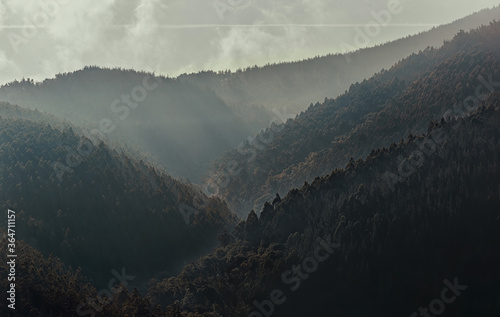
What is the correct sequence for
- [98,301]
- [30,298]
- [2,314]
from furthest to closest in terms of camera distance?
[98,301] → [30,298] → [2,314]

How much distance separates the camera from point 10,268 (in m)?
176

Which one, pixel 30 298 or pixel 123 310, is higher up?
pixel 30 298

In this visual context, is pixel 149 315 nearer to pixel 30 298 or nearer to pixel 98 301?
pixel 98 301

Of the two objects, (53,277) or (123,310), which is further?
(53,277)

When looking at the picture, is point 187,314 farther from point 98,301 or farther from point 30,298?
point 30,298

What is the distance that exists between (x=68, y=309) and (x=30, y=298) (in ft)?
39.4

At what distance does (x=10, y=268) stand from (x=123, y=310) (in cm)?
3906

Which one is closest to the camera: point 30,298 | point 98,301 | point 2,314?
point 2,314

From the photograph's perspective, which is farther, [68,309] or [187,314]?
[187,314]

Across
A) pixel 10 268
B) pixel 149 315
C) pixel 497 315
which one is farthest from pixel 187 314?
pixel 497 315

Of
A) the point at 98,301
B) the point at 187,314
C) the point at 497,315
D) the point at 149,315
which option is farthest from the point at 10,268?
the point at 497,315

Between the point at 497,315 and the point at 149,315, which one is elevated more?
the point at 149,315

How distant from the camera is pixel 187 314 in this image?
632 feet

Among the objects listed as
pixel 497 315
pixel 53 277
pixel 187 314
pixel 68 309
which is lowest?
pixel 497 315
